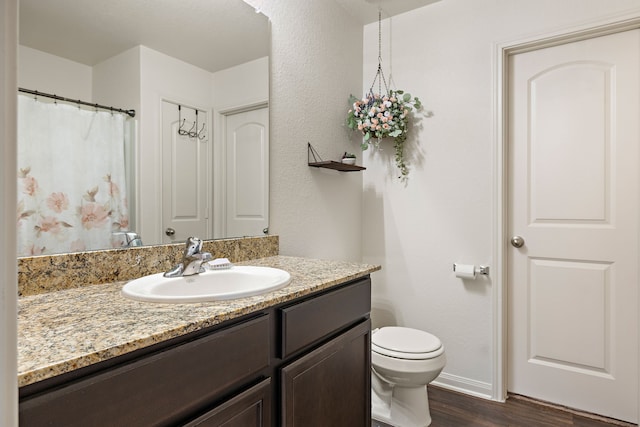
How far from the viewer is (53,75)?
1.09 metres

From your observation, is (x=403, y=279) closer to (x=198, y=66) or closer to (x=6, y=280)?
(x=198, y=66)

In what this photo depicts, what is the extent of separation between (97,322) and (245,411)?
1.37 ft

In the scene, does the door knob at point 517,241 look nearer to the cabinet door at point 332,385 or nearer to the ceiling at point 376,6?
the cabinet door at point 332,385

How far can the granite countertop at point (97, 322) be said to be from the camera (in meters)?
0.59

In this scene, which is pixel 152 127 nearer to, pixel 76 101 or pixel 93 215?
pixel 76 101

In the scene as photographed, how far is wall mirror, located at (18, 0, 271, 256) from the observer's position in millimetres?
1109

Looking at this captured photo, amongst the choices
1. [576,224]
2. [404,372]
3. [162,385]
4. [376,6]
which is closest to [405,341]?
[404,372]

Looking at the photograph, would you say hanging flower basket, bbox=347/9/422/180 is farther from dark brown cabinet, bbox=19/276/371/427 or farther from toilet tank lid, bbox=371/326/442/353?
dark brown cabinet, bbox=19/276/371/427

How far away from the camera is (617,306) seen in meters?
1.88

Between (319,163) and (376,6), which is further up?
(376,6)

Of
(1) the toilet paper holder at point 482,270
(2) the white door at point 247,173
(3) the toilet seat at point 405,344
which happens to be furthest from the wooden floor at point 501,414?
(2) the white door at point 247,173

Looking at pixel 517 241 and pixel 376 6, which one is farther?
pixel 376 6

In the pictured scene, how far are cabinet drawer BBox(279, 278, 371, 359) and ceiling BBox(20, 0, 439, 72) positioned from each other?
3.38 feet

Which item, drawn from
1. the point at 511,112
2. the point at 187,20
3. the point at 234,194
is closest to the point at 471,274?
the point at 511,112
